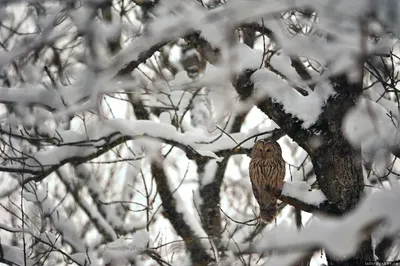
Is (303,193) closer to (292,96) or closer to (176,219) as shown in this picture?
(292,96)

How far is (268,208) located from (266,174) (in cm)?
27

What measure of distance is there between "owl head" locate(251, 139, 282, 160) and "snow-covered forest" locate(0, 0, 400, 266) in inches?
4.5

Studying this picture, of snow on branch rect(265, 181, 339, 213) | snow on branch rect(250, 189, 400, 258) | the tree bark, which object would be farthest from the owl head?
snow on branch rect(250, 189, 400, 258)

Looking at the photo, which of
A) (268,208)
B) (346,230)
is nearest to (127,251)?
(268,208)

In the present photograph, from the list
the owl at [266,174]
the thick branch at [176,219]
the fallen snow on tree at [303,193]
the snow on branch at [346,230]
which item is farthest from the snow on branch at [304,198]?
the thick branch at [176,219]

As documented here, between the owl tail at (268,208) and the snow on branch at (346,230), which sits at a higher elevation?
the owl tail at (268,208)

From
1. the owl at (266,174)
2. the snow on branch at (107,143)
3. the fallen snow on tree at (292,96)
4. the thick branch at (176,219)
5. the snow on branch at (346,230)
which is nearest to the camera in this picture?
the snow on branch at (346,230)

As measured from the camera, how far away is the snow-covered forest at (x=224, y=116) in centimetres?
166

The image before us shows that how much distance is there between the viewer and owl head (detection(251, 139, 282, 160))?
479 centimetres

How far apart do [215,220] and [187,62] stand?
224 cm

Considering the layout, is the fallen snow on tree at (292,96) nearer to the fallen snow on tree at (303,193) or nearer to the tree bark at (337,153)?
the tree bark at (337,153)

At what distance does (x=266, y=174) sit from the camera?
4633 mm

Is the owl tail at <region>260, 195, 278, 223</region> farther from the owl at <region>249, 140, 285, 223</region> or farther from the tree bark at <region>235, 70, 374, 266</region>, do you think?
the tree bark at <region>235, 70, 374, 266</region>

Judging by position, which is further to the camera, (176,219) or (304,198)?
(176,219)
